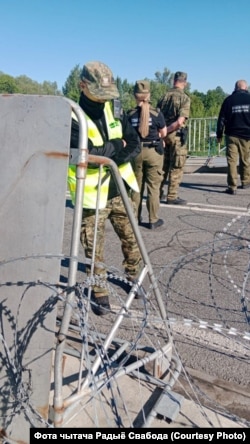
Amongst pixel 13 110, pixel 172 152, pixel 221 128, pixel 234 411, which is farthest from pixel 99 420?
pixel 221 128

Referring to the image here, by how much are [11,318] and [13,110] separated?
2.93ft

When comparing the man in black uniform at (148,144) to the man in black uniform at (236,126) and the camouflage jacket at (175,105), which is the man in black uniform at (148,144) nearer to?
the camouflage jacket at (175,105)

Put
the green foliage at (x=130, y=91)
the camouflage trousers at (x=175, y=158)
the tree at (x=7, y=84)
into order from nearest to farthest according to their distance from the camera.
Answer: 1. the camouflage trousers at (x=175, y=158)
2. the green foliage at (x=130, y=91)
3. the tree at (x=7, y=84)

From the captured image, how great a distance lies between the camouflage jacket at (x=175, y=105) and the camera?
7.19 metres

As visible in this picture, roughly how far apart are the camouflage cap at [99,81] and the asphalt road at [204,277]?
3.98 ft

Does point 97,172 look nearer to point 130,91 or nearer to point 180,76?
point 180,76

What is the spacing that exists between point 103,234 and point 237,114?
532 cm

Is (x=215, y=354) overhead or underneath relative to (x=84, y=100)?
underneath

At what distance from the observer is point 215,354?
3.23m

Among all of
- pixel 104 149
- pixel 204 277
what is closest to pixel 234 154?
pixel 204 277

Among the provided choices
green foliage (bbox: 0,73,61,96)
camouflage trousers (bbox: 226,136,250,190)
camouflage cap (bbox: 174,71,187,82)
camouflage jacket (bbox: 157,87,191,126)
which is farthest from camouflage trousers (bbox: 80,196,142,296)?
green foliage (bbox: 0,73,61,96)

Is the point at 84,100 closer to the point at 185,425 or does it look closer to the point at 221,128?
the point at 185,425

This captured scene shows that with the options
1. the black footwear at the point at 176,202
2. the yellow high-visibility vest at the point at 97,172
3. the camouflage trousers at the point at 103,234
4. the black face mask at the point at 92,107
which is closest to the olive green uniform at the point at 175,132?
the black footwear at the point at 176,202

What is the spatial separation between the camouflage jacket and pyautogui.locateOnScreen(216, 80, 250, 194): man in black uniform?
1387 mm
